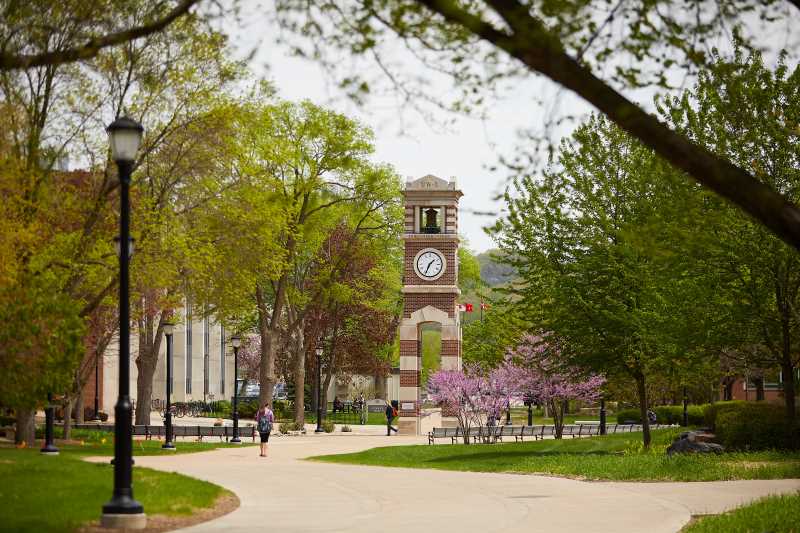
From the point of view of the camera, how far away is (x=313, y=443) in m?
43.1

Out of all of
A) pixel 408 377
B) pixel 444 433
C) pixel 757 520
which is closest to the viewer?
Result: pixel 757 520

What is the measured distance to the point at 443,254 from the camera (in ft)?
165

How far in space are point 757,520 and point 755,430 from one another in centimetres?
1360

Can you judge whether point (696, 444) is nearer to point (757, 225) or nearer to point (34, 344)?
point (757, 225)

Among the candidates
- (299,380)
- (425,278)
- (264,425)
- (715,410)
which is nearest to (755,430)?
(715,410)

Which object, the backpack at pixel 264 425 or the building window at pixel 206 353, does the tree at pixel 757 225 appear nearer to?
the backpack at pixel 264 425

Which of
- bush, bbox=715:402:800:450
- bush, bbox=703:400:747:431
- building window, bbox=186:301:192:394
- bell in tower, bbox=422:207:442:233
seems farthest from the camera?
building window, bbox=186:301:192:394

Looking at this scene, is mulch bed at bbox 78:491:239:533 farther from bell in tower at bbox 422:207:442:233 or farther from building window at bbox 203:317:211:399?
building window at bbox 203:317:211:399

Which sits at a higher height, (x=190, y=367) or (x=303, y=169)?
(x=303, y=169)

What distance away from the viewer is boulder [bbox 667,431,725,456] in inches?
1075

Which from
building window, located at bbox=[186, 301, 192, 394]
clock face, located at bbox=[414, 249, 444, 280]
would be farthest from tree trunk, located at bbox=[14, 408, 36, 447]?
building window, located at bbox=[186, 301, 192, 394]

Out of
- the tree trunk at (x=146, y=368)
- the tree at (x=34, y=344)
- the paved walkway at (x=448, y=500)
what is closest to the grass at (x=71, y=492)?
the paved walkway at (x=448, y=500)

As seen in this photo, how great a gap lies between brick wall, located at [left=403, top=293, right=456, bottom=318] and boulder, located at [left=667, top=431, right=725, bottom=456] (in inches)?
855

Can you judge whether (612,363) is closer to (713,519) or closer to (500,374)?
(500,374)
